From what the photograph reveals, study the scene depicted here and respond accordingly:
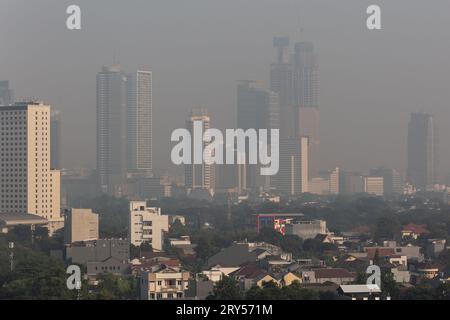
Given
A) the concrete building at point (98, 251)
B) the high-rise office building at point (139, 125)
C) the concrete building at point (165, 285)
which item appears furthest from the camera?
the high-rise office building at point (139, 125)

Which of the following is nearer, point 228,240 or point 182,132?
point 228,240

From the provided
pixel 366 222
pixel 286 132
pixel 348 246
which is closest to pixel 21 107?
pixel 366 222

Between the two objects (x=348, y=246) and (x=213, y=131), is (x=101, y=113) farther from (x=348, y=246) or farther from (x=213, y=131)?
(x=348, y=246)

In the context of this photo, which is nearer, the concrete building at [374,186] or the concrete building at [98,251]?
the concrete building at [98,251]

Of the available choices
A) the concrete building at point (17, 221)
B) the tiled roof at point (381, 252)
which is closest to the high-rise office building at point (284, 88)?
the concrete building at point (17, 221)

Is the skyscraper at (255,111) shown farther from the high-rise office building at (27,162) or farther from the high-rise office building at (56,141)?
the high-rise office building at (27,162)

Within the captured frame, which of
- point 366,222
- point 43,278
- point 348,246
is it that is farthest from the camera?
point 366,222
